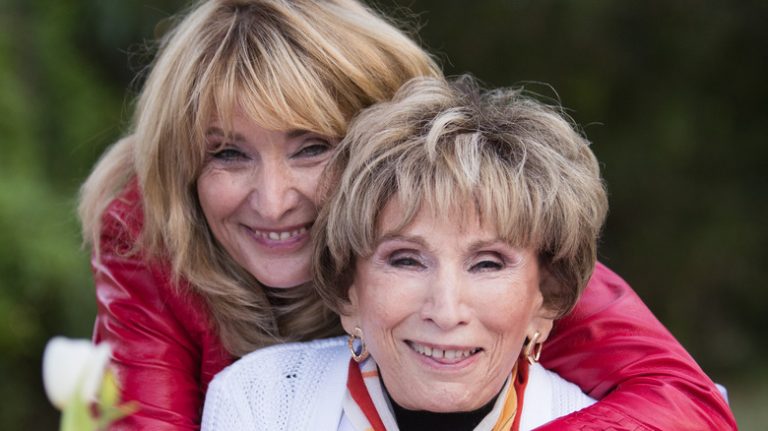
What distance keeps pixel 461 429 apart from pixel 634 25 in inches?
126

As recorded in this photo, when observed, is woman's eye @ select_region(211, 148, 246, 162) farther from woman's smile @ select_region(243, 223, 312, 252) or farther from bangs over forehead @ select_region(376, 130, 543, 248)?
bangs over forehead @ select_region(376, 130, 543, 248)

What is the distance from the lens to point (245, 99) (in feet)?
7.54

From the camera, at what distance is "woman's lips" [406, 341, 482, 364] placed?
198 centimetres

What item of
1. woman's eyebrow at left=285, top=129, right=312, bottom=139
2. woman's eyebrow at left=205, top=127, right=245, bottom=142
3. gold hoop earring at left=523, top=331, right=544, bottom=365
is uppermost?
woman's eyebrow at left=285, top=129, right=312, bottom=139

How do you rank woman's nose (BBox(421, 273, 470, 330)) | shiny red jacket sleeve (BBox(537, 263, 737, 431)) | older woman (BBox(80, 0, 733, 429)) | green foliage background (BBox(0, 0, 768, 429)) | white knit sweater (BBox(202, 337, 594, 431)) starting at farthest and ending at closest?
1. green foliage background (BBox(0, 0, 768, 429))
2. older woman (BBox(80, 0, 733, 429))
3. white knit sweater (BBox(202, 337, 594, 431))
4. shiny red jacket sleeve (BBox(537, 263, 737, 431))
5. woman's nose (BBox(421, 273, 470, 330))

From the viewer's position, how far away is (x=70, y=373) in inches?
40.3

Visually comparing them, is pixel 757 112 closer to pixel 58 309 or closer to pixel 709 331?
pixel 709 331

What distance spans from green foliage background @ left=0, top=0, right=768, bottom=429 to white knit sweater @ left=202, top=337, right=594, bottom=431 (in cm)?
211

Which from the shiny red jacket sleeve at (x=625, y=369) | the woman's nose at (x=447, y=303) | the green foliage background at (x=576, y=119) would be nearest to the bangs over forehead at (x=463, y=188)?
the woman's nose at (x=447, y=303)

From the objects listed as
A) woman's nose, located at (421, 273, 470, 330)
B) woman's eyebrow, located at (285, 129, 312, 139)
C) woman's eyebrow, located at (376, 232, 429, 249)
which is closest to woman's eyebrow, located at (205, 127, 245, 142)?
woman's eyebrow, located at (285, 129, 312, 139)

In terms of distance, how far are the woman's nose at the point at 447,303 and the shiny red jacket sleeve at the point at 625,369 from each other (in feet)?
0.96

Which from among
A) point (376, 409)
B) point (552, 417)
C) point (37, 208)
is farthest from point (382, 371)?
point (37, 208)

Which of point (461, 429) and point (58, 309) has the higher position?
point (461, 429)

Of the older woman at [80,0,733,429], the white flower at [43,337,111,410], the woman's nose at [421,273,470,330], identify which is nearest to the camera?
the white flower at [43,337,111,410]
